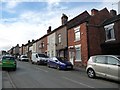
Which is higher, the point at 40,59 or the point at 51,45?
the point at 51,45

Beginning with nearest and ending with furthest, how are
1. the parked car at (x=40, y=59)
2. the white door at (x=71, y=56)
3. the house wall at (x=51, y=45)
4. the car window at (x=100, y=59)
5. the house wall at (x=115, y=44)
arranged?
the car window at (x=100, y=59)
the house wall at (x=115, y=44)
the white door at (x=71, y=56)
the parked car at (x=40, y=59)
the house wall at (x=51, y=45)

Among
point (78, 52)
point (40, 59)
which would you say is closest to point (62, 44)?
point (40, 59)

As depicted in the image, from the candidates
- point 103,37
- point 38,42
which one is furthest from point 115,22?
point 38,42

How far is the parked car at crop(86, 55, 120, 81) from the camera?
13961mm

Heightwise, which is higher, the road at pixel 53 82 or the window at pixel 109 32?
the window at pixel 109 32

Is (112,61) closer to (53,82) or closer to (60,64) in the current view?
(53,82)

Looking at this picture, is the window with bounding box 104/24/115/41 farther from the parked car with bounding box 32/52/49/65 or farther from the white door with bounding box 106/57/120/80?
the white door with bounding box 106/57/120/80

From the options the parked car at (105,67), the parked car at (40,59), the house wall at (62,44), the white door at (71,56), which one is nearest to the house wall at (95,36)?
the white door at (71,56)

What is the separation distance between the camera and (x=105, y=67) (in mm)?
14859

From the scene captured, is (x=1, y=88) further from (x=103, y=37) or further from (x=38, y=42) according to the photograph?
(x=38, y=42)

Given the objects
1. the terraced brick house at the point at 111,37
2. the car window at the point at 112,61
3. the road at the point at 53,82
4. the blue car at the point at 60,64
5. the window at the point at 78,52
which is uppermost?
the terraced brick house at the point at 111,37

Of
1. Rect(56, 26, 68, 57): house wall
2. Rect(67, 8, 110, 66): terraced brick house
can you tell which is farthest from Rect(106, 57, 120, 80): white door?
Rect(56, 26, 68, 57): house wall

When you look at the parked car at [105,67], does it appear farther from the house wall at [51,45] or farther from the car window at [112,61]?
the house wall at [51,45]

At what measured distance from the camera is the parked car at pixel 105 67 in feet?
45.8
